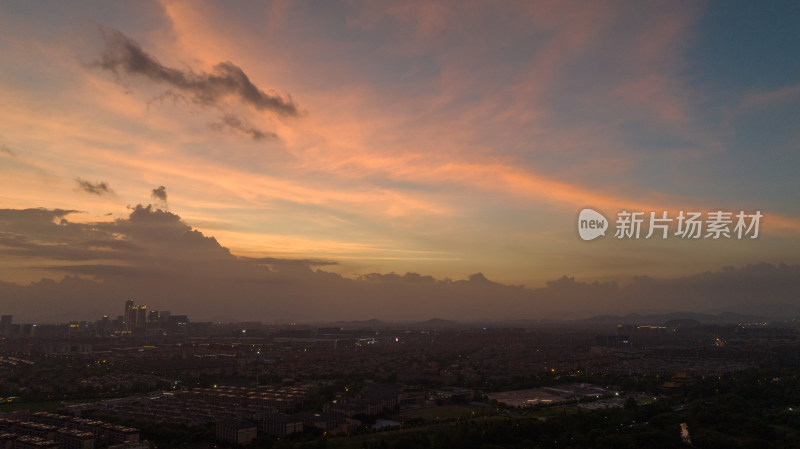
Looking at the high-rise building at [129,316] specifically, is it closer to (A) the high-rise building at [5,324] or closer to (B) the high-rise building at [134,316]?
(B) the high-rise building at [134,316]

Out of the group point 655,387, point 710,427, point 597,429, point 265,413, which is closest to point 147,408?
point 265,413

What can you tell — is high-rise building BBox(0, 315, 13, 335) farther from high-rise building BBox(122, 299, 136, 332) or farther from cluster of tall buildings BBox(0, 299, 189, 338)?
high-rise building BBox(122, 299, 136, 332)

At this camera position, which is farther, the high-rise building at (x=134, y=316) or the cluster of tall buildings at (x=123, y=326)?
the high-rise building at (x=134, y=316)

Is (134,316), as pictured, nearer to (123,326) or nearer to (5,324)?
(123,326)

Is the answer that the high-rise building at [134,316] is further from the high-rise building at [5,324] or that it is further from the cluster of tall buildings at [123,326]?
the high-rise building at [5,324]

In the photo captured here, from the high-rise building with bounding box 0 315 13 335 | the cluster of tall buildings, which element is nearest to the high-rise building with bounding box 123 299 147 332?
the cluster of tall buildings

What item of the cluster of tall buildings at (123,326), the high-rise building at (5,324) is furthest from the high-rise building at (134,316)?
the high-rise building at (5,324)

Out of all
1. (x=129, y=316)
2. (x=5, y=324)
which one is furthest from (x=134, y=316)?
(x=5, y=324)

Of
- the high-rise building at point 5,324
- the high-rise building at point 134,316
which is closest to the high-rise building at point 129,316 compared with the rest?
the high-rise building at point 134,316

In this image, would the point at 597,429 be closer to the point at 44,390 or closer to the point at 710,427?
the point at 710,427

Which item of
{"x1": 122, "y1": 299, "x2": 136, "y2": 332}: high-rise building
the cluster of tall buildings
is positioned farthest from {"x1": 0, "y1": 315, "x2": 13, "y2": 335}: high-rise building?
{"x1": 122, "y1": 299, "x2": 136, "y2": 332}: high-rise building

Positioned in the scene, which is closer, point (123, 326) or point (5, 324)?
point (5, 324)

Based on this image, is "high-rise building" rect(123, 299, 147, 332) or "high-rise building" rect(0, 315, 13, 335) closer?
"high-rise building" rect(0, 315, 13, 335)
